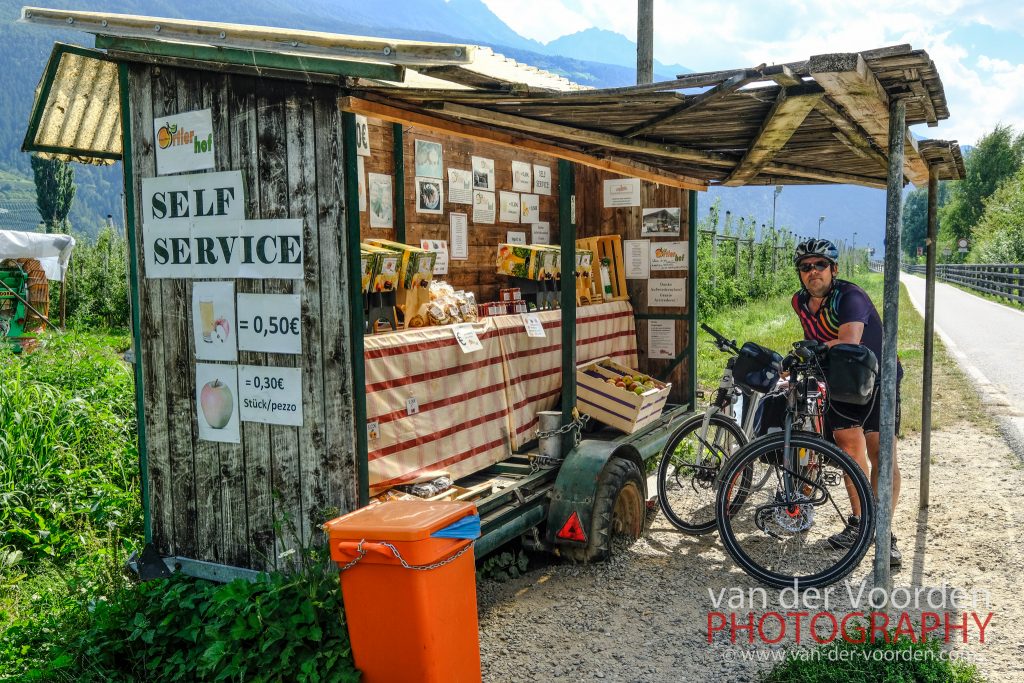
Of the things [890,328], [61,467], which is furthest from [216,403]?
[890,328]

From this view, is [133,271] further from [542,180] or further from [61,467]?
[542,180]

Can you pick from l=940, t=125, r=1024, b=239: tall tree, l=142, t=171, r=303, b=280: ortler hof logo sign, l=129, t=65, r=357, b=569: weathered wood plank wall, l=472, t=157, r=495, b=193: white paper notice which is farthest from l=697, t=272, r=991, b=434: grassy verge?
l=940, t=125, r=1024, b=239: tall tree

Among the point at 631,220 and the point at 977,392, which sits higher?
the point at 631,220

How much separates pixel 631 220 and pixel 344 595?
6169 mm

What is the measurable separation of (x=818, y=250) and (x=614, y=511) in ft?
7.19

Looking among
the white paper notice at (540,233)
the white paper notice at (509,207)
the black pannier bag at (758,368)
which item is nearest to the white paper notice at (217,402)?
the black pannier bag at (758,368)

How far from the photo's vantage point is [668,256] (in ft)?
28.7

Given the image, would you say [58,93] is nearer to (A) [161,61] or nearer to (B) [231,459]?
(A) [161,61]

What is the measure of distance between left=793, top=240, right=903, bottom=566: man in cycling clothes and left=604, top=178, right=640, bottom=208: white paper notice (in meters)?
3.27

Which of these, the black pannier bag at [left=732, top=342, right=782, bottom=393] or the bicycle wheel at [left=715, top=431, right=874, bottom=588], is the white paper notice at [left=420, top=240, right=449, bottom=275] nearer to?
the black pannier bag at [left=732, top=342, right=782, bottom=393]

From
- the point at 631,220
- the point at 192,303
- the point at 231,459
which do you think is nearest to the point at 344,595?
the point at 231,459

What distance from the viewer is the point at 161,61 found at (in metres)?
4.48

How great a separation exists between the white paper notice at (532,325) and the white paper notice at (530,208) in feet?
7.24

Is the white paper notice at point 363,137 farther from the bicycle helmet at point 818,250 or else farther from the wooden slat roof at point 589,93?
the bicycle helmet at point 818,250
